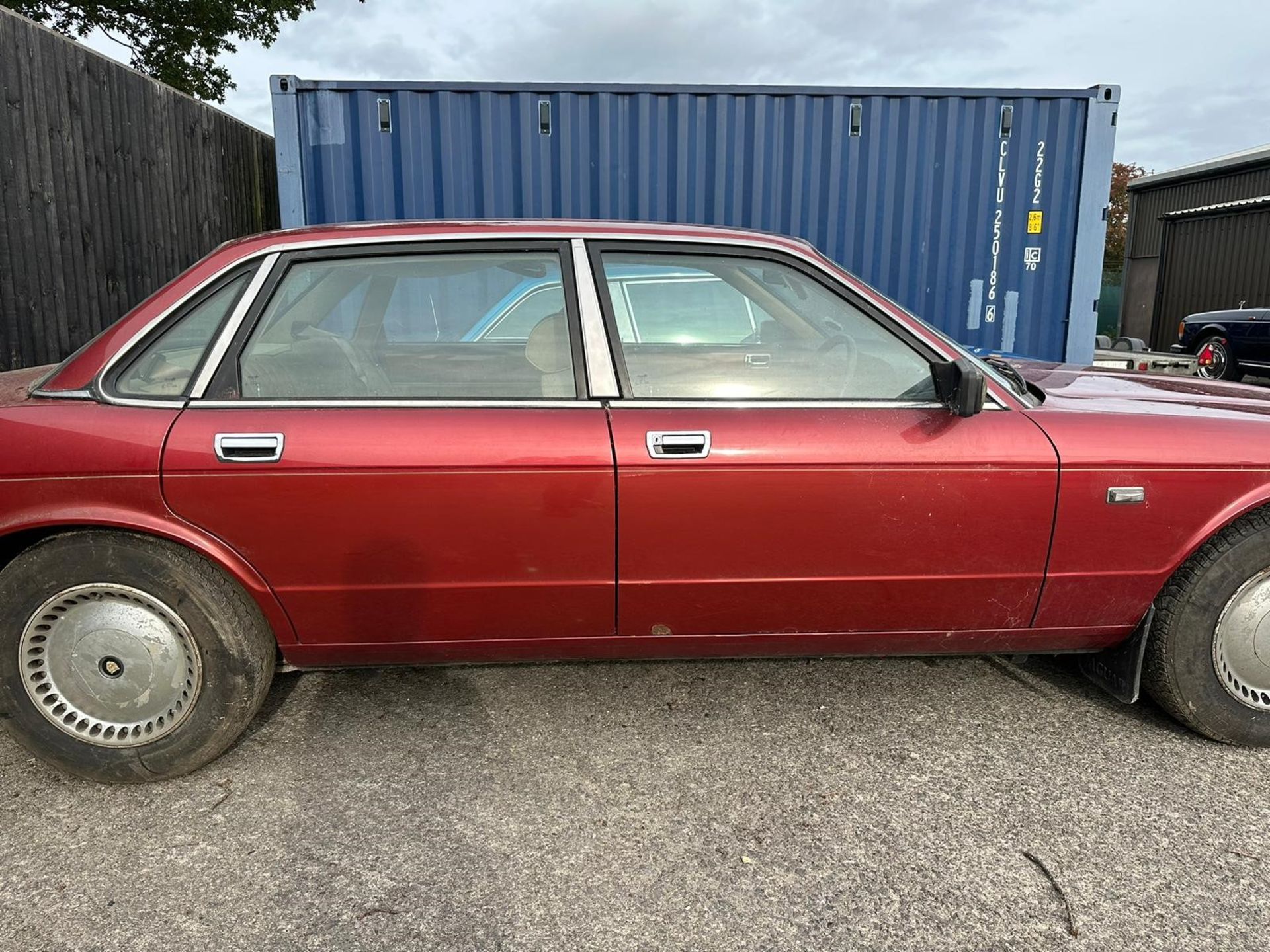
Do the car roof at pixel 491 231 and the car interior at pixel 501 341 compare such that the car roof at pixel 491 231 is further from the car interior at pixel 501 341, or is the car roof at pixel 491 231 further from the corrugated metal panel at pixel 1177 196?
the corrugated metal panel at pixel 1177 196

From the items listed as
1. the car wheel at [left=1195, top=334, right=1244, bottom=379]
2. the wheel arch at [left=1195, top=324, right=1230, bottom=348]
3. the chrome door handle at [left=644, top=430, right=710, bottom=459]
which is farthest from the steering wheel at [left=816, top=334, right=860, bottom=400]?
the wheel arch at [left=1195, top=324, right=1230, bottom=348]

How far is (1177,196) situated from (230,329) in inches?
1005

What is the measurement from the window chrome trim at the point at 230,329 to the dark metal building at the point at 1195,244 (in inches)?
825

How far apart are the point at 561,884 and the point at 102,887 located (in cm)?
112

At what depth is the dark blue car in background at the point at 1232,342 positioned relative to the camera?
470 inches

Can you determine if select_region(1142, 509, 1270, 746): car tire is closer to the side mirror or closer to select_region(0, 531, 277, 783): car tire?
the side mirror

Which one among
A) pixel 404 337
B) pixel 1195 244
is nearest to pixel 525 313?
pixel 404 337

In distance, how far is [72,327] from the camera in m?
5.86

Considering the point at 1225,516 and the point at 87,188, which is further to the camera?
the point at 87,188

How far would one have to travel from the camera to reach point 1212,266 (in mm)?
19438

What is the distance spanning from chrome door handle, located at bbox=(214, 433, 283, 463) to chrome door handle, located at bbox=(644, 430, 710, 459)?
1026 mm

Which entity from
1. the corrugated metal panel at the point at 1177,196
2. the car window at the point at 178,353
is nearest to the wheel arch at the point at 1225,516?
the car window at the point at 178,353

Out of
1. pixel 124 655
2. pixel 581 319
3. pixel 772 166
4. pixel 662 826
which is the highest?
pixel 772 166

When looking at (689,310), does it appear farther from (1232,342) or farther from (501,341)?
(1232,342)
